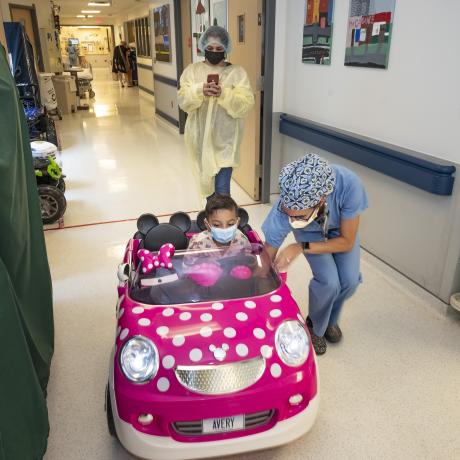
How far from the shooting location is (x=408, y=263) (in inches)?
107

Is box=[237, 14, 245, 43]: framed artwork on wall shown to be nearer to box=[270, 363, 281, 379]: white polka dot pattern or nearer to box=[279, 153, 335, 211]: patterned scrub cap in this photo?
box=[279, 153, 335, 211]: patterned scrub cap

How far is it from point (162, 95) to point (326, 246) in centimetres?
736

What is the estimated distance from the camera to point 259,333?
1.38m

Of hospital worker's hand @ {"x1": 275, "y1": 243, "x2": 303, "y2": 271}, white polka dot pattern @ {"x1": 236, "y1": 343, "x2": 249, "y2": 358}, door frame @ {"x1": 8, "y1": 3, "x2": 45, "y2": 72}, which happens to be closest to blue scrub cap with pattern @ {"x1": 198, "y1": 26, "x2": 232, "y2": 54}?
hospital worker's hand @ {"x1": 275, "y1": 243, "x2": 303, "y2": 271}

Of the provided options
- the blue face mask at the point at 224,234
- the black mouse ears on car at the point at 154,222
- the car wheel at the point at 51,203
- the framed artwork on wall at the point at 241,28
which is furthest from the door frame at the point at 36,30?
the blue face mask at the point at 224,234

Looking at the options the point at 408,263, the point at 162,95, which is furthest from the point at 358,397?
the point at 162,95

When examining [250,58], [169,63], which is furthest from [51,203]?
[169,63]

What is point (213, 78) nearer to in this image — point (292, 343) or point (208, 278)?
point (208, 278)

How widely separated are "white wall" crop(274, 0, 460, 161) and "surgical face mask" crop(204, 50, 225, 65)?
0.80 meters

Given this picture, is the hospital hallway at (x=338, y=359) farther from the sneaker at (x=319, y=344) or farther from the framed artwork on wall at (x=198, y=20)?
the framed artwork on wall at (x=198, y=20)

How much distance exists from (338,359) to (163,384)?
1.06 meters

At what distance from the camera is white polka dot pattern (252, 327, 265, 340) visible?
137 centimetres

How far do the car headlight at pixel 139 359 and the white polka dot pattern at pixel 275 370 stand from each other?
344 millimetres

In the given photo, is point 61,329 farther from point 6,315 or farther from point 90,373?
point 6,315
